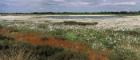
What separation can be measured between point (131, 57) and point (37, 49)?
4509mm

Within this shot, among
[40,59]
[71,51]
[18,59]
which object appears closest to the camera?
[18,59]

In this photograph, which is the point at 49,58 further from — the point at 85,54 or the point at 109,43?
the point at 109,43

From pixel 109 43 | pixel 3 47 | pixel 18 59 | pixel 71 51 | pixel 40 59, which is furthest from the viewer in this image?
pixel 109 43

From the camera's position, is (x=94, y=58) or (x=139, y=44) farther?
(x=139, y=44)

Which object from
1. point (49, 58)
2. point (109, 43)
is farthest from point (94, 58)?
point (109, 43)

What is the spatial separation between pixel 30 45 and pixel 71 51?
3054mm

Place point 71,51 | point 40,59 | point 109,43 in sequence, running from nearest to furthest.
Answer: point 40,59
point 71,51
point 109,43

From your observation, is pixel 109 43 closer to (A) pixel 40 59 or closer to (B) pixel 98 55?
(B) pixel 98 55

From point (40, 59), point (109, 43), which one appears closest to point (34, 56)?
point (40, 59)

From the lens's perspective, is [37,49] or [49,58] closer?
[49,58]

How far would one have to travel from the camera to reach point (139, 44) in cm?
2919

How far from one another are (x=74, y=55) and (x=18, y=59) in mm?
3145

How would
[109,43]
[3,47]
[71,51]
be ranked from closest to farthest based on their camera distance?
[71,51] < [3,47] < [109,43]

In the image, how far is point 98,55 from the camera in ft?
65.2
